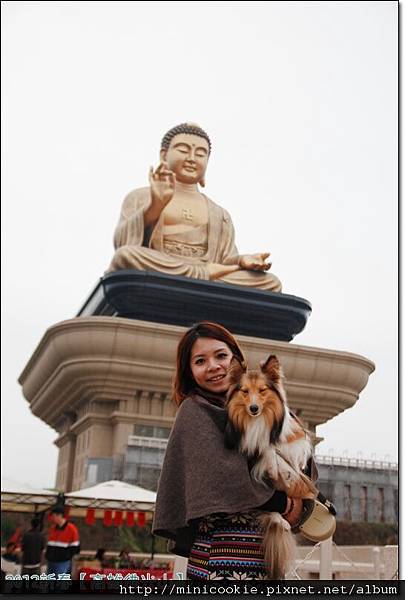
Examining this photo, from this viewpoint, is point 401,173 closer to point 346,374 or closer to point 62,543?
point 62,543

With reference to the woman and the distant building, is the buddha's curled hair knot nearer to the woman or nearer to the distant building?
the distant building

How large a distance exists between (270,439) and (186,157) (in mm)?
11683

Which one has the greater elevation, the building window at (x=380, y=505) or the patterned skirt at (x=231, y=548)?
the building window at (x=380, y=505)

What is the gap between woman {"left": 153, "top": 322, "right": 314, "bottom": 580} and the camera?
9.11 ft

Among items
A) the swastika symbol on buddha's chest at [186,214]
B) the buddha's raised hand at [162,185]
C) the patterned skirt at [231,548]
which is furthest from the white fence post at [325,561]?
the swastika symbol on buddha's chest at [186,214]

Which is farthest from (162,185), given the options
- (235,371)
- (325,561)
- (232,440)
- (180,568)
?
(232,440)

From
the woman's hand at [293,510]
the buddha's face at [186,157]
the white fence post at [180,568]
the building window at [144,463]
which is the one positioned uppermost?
the buddha's face at [186,157]

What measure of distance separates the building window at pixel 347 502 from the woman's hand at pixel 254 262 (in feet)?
13.5

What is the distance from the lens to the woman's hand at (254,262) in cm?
1389

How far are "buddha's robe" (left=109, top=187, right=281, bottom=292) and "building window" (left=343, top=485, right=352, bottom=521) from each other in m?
3.88

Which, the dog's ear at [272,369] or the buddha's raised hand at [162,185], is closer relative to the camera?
the dog's ear at [272,369]

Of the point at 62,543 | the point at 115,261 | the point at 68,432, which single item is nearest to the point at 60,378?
the point at 68,432

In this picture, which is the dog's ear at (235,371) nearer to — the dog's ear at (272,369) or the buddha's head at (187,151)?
the dog's ear at (272,369)

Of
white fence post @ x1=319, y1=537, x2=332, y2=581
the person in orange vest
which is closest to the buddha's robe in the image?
the person in orange vest
